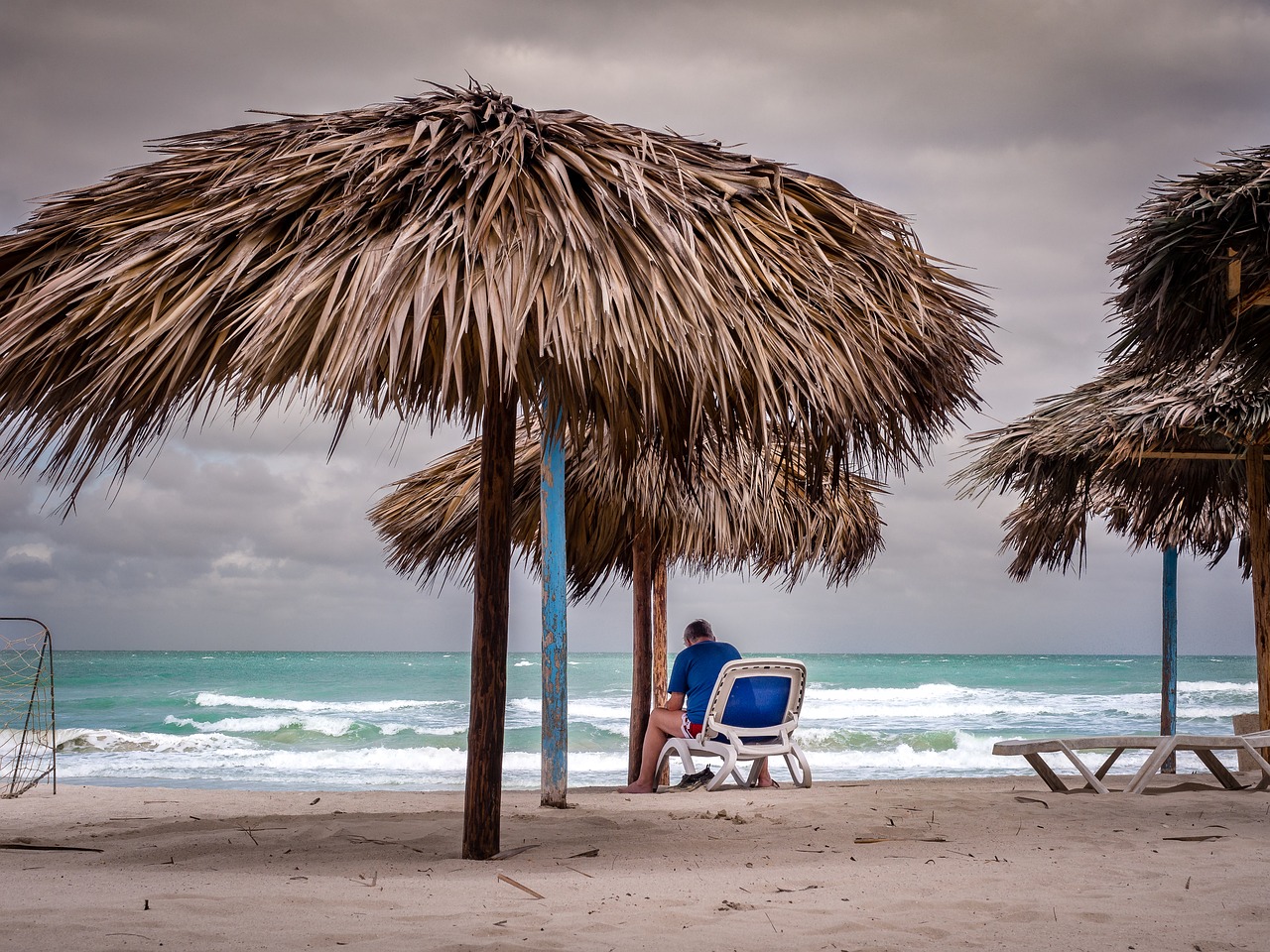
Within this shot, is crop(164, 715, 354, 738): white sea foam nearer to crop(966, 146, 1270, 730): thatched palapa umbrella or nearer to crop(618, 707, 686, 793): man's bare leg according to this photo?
crop(618, 707, 686, 793): man's bare leg

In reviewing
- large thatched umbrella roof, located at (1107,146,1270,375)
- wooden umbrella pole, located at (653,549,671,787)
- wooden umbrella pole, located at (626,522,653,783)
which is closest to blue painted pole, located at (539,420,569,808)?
wooden umbrella pole, located at (626,522,653,783)

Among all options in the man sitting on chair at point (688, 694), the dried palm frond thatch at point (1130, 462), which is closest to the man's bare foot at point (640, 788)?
the man sitting on chair at point (688, 694)

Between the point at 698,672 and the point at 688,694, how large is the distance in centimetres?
19

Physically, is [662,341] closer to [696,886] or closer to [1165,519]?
[696,886]

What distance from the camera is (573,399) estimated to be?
157 inches

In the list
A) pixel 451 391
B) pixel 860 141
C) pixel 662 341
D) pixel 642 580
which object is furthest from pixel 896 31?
pixel 662 341

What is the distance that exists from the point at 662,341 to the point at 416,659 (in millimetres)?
44738

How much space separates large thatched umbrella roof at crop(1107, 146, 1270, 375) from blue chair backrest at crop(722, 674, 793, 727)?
118 inches

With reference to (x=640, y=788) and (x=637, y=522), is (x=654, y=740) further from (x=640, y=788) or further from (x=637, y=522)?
(x=637, y=522)

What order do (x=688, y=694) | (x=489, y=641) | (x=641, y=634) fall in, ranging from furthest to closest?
(x=641, y=634), (x=688, y=694), (x=489, y=641)

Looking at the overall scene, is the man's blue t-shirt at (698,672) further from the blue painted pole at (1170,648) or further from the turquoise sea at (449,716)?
the turquoise sea at (449,716)

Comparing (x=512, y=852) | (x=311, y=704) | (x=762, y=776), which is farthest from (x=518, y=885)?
(x=311, y=704)

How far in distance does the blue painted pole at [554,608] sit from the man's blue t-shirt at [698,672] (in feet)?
3.80

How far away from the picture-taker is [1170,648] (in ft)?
30.7
